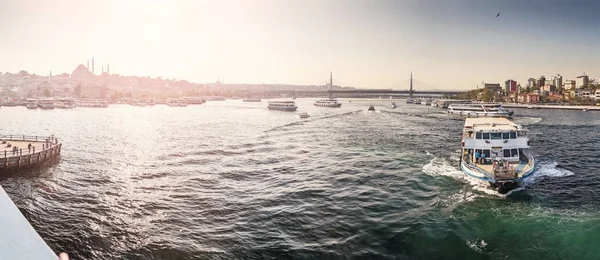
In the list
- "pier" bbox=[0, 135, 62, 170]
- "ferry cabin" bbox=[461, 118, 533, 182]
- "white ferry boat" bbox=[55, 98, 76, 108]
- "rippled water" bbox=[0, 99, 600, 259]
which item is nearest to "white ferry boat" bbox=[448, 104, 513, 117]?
"rippled water" bbox=[0, 99, 600, 259]

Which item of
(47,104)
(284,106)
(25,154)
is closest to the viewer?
(25,154)

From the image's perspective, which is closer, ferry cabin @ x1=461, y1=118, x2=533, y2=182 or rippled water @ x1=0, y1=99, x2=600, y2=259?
rippled water @ x1=0, y1=99, x2=600, y2=259

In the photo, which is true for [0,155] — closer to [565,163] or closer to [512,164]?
[512,164]

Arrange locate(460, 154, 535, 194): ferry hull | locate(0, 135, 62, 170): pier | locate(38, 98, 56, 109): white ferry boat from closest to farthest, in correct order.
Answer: locate(460, 154, 535, 194): ferry hull → locate(0, 135, 62, 170): pier → locate(38, 98, 56, 109): white ferry boat

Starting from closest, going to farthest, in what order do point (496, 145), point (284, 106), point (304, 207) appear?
point (304, 207), point (496, 145), point (284, 106)

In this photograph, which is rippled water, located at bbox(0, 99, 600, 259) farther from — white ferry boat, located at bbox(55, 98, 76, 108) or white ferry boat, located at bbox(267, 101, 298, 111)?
white ferry boat, located at bbox(55, 98, 76, 108)

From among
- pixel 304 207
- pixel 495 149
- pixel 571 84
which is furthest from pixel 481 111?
pixel 571 84

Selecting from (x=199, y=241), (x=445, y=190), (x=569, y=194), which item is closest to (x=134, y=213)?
(x=199, y=241)

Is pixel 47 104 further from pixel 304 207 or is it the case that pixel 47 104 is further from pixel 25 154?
pixel 304 207

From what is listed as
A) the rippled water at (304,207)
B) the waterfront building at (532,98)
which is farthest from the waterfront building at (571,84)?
the rippled water at (304,207)
